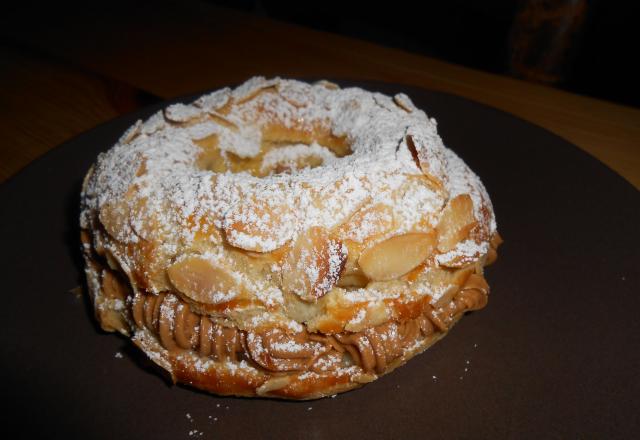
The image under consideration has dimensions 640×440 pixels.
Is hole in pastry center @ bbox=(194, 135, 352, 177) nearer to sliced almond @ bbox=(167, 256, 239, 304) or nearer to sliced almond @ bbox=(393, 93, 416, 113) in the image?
sliced almond @ bbox=(393, 93, 416, 113)

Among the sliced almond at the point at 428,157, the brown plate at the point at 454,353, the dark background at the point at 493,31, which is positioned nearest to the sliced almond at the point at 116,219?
the brown plate at the point at 454,353

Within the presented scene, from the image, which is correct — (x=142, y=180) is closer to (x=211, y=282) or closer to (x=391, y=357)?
(x=211, y=282)

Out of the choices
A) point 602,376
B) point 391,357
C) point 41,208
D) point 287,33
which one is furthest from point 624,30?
point 41,208

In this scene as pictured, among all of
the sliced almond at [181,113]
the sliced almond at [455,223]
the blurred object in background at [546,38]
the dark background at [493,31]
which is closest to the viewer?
the sliced almond at [455,223]

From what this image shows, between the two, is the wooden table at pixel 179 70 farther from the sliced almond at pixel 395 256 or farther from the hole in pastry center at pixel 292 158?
the sliced almond at pixel 395 256

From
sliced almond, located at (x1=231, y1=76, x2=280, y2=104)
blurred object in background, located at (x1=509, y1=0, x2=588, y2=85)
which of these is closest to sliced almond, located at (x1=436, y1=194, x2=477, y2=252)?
sliced almond, located at (x1=231, y1=76, x2=280, y2=104)

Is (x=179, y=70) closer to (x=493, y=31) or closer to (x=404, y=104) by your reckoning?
(x=404, y=104)

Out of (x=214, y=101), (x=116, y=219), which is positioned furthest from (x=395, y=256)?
(x=214, y=101)

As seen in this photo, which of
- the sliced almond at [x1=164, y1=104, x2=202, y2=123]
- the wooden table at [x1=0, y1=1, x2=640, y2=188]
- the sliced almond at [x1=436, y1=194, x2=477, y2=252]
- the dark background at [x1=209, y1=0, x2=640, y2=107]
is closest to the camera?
the sliced almond at [x1=436, y1=194, x2=477, y2=252]
